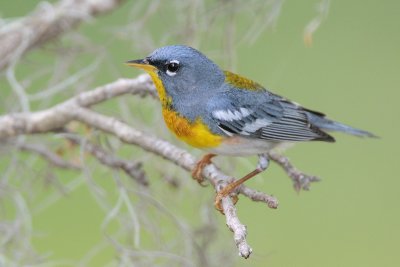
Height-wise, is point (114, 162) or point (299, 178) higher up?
point (114, 162)

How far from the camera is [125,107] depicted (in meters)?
2.09

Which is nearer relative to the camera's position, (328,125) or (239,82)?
(239,82)

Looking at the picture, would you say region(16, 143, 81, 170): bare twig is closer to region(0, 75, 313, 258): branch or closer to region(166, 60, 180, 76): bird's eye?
region(0, 75, 313, 258): branch

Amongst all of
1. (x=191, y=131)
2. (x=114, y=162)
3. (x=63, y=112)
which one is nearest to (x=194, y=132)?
(x=191, y=131)

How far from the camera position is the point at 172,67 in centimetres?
184

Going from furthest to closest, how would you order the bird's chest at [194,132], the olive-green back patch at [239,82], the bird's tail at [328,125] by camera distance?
the bird's tail at [328,125] < the olive-green back patch at [239,82] < the bird's chest at [194,132]

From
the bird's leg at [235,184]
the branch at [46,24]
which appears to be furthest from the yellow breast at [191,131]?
the branch at [46,24]

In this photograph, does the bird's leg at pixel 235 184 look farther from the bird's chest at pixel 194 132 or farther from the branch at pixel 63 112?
the branch at pixel 63 112

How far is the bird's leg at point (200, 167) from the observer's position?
6.03 feet

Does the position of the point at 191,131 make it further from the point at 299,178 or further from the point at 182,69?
the point at 299,178

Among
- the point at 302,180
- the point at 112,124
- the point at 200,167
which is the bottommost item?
the point at 302,180

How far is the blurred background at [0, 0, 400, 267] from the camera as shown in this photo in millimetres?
1946

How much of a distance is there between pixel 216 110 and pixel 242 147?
103 millimetres

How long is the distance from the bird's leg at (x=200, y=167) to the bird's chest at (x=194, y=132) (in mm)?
64
